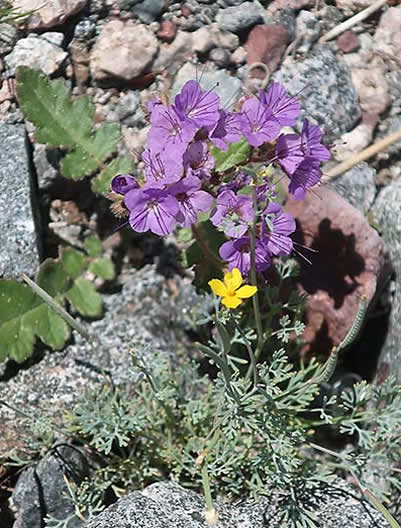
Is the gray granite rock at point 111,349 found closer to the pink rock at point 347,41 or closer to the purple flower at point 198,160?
the purple flower at point 198,160

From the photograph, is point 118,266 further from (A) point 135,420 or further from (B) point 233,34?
(B) point 233,34

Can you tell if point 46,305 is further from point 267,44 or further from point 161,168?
point 267,44

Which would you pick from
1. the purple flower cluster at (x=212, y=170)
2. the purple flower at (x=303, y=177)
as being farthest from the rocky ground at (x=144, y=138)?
the purple flower cluster at (x=212, y=170)

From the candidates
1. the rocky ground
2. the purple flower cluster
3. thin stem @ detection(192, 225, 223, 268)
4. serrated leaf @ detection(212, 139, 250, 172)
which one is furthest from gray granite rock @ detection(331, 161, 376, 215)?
the purple flower cluster

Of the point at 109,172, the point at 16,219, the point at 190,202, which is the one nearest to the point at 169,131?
the point at 190,202

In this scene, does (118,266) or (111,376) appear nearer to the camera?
(111,376)

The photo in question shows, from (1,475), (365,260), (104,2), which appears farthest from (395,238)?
(1,475)
